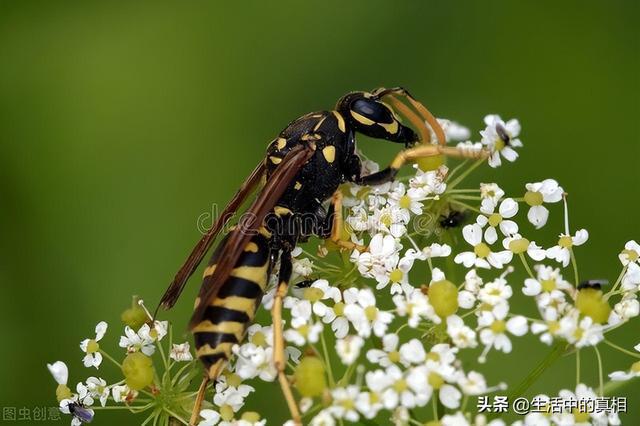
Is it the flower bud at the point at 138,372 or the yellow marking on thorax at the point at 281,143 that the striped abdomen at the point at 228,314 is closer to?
the flower bud at the point at 138,372

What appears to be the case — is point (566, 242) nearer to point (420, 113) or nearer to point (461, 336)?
A: point (461, 336)

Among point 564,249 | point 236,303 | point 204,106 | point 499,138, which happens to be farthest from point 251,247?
point 204,106

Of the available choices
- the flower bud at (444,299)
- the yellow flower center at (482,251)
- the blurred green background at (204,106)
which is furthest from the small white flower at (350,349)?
the blurred green background at (204,106)

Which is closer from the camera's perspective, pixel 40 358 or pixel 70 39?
pixel 40 358

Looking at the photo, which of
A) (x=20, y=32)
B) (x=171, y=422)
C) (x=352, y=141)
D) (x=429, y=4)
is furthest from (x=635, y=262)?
(x=20, y=32)

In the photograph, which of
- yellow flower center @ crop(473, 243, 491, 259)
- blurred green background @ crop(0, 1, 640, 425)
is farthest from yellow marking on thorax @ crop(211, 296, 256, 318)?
blurred green background @ crop(0, 1, 640, 425)

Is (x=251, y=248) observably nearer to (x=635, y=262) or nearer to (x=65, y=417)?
(x=635, y=262)
